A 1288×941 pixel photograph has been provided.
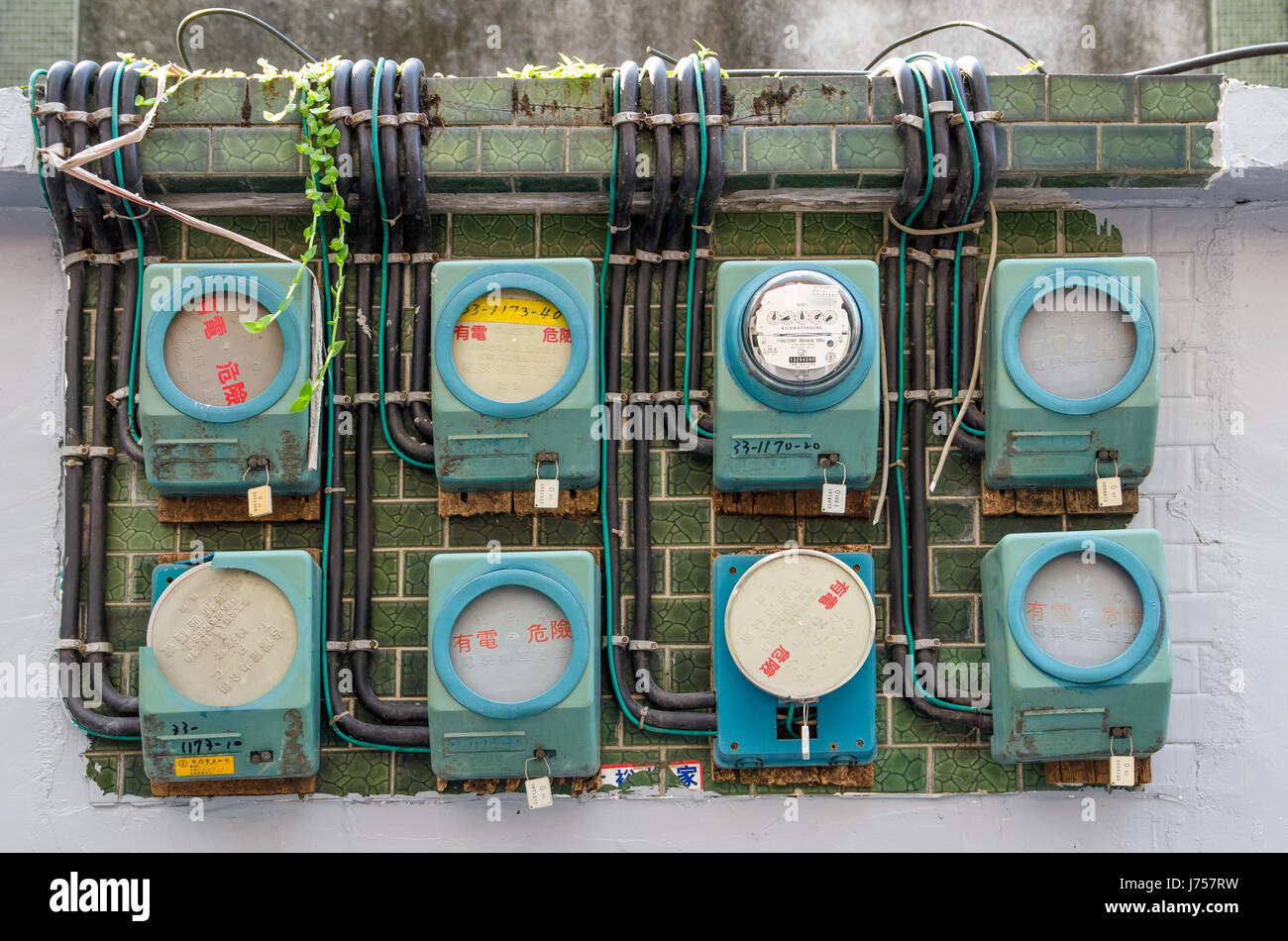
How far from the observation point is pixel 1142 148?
270 centimetres

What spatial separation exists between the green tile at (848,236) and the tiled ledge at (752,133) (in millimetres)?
150

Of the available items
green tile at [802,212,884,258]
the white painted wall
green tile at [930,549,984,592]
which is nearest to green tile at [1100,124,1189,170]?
the white painted wall

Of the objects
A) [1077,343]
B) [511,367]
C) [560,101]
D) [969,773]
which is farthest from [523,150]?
[969,773]

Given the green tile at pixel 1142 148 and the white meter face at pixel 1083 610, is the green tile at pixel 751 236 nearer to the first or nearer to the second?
the green tile at pixel 1142 148

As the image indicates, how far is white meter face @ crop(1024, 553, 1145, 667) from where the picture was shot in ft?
8.42

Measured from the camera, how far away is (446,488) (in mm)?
2695

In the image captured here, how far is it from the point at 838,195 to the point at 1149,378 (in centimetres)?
93

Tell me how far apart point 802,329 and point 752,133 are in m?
0.57

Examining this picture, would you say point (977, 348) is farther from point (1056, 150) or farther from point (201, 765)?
point (201, 765)

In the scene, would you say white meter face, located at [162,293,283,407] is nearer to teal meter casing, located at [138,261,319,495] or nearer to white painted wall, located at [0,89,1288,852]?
teal meter casing, located at [138,261,319,495]

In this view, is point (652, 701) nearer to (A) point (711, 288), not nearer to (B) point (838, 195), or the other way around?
(A) point (711, 288)

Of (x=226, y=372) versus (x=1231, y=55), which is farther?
(x=1231, y=55)

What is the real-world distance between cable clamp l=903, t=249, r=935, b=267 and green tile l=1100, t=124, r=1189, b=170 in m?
0.49

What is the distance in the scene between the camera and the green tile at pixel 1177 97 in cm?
272
